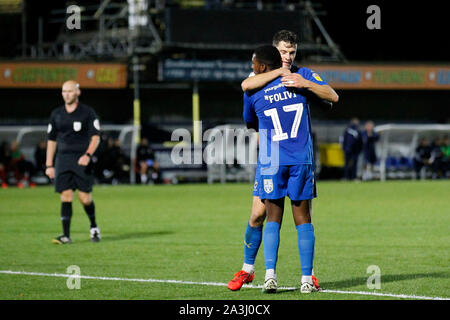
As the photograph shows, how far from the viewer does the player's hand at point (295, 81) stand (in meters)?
7.80

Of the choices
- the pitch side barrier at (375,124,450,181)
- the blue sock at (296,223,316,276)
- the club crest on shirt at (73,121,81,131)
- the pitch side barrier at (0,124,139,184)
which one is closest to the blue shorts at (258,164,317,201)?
the blue sock at (296,223,316,276)

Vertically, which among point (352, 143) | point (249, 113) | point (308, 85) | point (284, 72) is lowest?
point (352, 143)

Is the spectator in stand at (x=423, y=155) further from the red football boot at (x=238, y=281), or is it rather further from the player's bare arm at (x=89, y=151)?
the red football boot at (x=238, y=281)

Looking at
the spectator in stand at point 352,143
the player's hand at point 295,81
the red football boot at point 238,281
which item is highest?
the player's hand at point 295,81

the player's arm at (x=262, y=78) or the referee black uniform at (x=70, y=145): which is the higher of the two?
the player's arm at (x=262, y=78)

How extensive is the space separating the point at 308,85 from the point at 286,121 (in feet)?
1.29

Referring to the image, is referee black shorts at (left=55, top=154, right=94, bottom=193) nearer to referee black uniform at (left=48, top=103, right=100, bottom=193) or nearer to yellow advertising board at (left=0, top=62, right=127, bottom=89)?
referee black uniform at (left=48, top=103, right=100, bottom=193)

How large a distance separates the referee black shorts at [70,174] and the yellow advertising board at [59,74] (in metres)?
24.1

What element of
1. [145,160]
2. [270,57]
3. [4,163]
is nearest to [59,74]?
[4,163]

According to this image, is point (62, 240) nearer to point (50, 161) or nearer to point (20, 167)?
point (50, 161)

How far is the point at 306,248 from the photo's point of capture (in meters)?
8.04

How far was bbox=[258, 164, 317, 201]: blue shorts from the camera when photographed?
799cm

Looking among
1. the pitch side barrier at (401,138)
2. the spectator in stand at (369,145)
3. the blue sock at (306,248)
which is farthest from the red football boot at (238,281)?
the pitch side barrier at (401,138)
